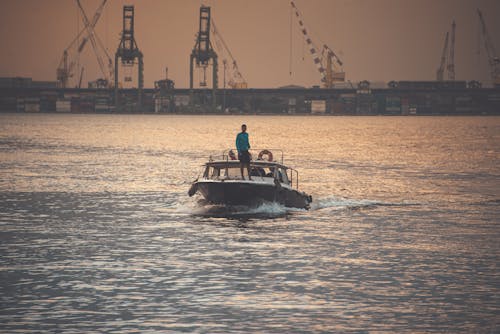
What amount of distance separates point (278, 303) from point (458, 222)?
17.8 meters

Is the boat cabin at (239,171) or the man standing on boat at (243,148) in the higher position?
the man standing on boat at (243,148)

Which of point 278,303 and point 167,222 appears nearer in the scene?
point 278,303

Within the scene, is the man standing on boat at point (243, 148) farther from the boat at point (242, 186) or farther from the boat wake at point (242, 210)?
the boat wake at point (242, 210)

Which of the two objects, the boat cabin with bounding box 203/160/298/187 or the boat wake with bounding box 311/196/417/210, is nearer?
the boat cabin with bounding box 203/160/298/187

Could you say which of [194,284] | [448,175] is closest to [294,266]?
[194,284]

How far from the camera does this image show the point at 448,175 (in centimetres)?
6806

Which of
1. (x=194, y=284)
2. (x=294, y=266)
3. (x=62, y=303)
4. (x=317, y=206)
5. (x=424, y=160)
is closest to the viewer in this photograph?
(x=62, y=303)

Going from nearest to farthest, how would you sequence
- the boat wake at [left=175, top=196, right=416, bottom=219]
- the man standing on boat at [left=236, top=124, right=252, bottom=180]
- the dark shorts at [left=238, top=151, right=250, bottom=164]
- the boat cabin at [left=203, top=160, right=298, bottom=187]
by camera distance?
the man standing on boat at [left=236, top=124, right=252, bottom=180] → the dark shorts at [left=238, top=151, right=250, bottom=164] → the boat cabin at [left=203, top=160, right=298, bottom=187] → the boat wake at [left=175, top=196, right=416, bottom=219]

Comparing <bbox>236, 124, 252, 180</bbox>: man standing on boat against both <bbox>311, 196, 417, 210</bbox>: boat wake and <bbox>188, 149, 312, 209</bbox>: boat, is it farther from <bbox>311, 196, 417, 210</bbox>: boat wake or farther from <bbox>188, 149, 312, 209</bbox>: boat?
<bbox>311, 196, 417, 210</bbox>: boat wake

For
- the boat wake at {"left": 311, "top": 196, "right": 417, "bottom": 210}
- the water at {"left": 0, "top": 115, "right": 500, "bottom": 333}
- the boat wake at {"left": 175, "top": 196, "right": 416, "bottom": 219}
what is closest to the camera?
the water at {"left": 0, "top": 115, "right": 500, "bottom": 333}

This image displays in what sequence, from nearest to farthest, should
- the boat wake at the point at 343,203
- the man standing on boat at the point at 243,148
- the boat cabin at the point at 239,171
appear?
the man standing on boat at the point at 243,148, the boat cabin at the point at 239,171, the boat wake at the point at 343,203

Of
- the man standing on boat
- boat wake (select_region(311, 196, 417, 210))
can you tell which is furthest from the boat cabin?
boat wake (select_region(311, 196, 417, 210))

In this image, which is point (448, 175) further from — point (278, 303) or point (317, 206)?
point (278, 303)

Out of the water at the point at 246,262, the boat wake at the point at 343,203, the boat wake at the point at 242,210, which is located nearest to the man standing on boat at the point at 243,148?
the boat wake at the point at 242,210
